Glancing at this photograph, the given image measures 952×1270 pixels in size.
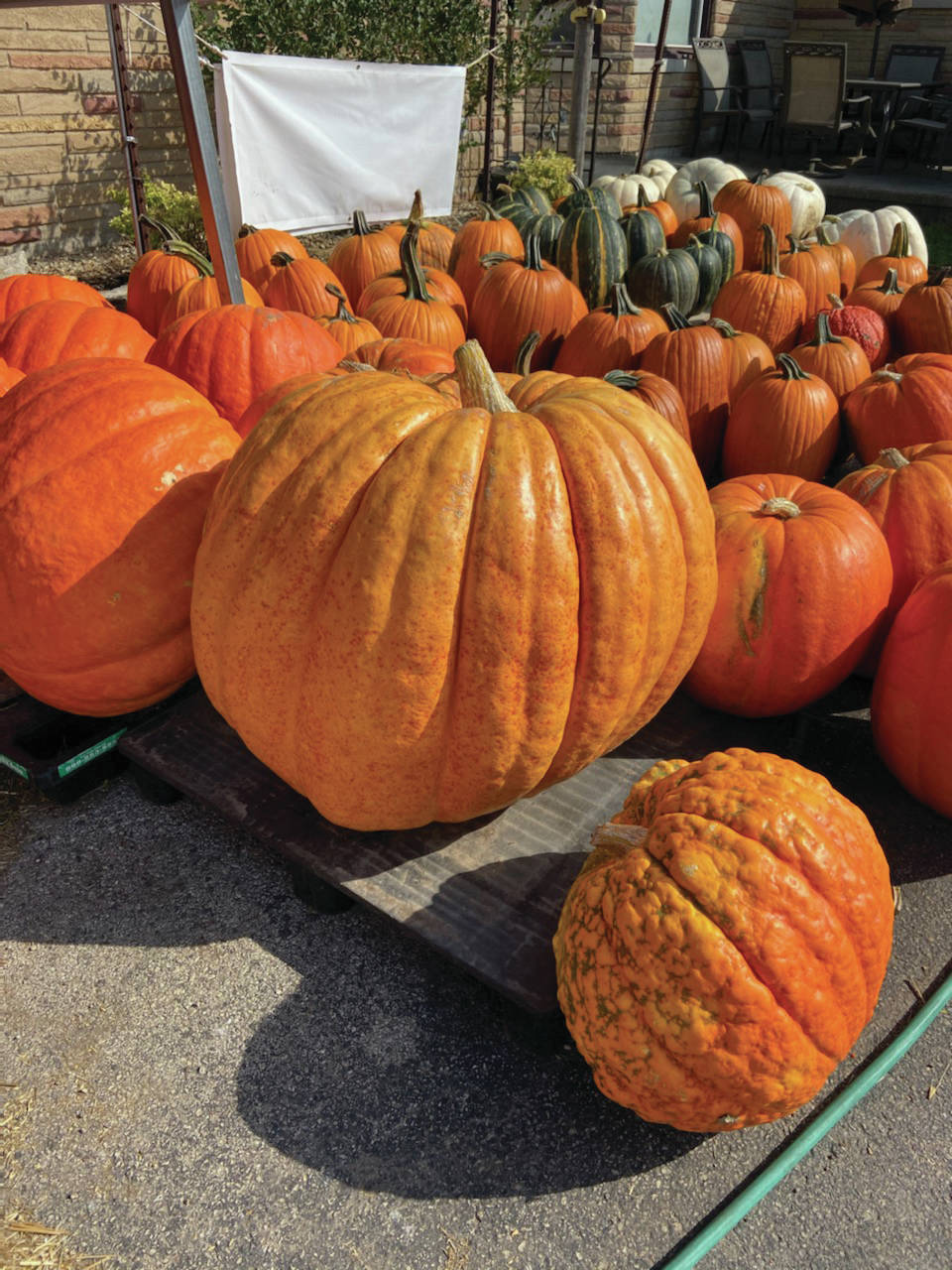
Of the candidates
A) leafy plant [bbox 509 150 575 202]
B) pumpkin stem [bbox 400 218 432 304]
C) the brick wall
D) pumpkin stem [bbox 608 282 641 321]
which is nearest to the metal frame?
pumpkin stem [bbox 400 218 432 304]

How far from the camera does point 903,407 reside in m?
3.42

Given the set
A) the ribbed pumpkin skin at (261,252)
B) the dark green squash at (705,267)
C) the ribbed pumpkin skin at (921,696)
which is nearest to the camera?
the ribbed pumpkin skin at (921,696)

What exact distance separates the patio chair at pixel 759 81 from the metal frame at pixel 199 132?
15.0m

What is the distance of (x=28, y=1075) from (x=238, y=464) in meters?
1.26

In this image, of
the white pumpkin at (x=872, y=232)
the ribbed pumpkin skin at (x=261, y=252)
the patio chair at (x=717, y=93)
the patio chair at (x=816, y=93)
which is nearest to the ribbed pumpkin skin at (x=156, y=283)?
the ribbed pumpkin skin at (x=261, y=252)

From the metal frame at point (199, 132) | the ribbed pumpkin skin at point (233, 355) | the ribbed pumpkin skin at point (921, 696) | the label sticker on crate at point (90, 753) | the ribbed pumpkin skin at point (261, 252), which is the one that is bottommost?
the label sticker on crate at point (90, 753)

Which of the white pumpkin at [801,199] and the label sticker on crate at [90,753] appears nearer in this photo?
the label sticker on crate at [90,753]

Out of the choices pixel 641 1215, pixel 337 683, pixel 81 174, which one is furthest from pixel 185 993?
pixel 81 174

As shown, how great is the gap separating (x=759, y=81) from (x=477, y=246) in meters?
12.9

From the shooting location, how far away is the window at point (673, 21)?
43.9ft

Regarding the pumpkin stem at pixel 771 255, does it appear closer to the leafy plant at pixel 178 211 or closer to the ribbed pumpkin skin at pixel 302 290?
the ribbed pumpkin skin at pixel 302 290

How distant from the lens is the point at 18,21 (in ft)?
21.4

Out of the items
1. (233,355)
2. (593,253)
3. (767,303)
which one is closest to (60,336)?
(233,355)

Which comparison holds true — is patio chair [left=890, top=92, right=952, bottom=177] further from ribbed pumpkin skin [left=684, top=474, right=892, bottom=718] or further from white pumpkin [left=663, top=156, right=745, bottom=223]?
ribbed pumpkin skin [left=684, top=474, right=892, bottom=718]
